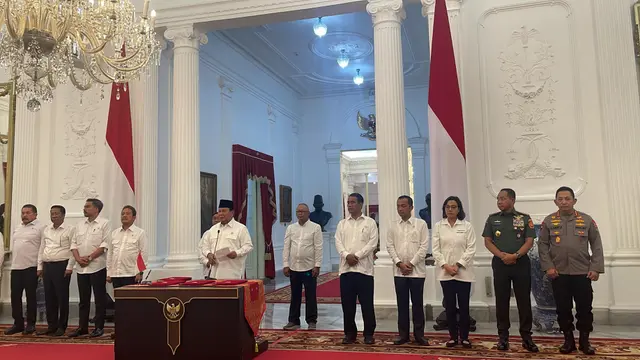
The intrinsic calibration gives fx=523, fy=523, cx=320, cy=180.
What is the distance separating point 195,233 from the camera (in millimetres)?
6320

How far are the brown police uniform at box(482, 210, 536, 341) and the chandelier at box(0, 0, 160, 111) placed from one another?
10.9ft

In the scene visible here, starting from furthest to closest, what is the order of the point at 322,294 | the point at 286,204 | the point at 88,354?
the point at 286,204 → the point at 322,294 → the point at 88,354

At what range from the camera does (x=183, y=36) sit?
6469 millimetres

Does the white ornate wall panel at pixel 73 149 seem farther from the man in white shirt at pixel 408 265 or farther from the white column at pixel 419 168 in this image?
the white column at pixel 419 168

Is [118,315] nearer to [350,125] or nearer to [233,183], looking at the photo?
[233,183]

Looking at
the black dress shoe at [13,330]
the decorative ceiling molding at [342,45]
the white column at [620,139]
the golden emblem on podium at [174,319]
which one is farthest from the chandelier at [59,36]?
the decorative ceiling molding at [342,45]

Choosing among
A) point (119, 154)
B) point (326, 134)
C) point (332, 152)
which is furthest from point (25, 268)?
point (326, 134)

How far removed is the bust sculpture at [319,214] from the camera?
461 inches

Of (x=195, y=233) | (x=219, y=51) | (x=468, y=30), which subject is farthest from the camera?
(x=219, y=51)

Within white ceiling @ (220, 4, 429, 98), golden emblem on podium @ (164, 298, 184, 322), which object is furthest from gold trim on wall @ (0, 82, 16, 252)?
golden emblem on podium @ (164, 298, 184, 322)

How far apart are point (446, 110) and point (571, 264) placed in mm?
1946

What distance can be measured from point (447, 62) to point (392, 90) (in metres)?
0.73

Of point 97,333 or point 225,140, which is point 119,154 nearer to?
point 97,333

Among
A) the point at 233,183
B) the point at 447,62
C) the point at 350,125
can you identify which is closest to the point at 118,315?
the point at 447,62
